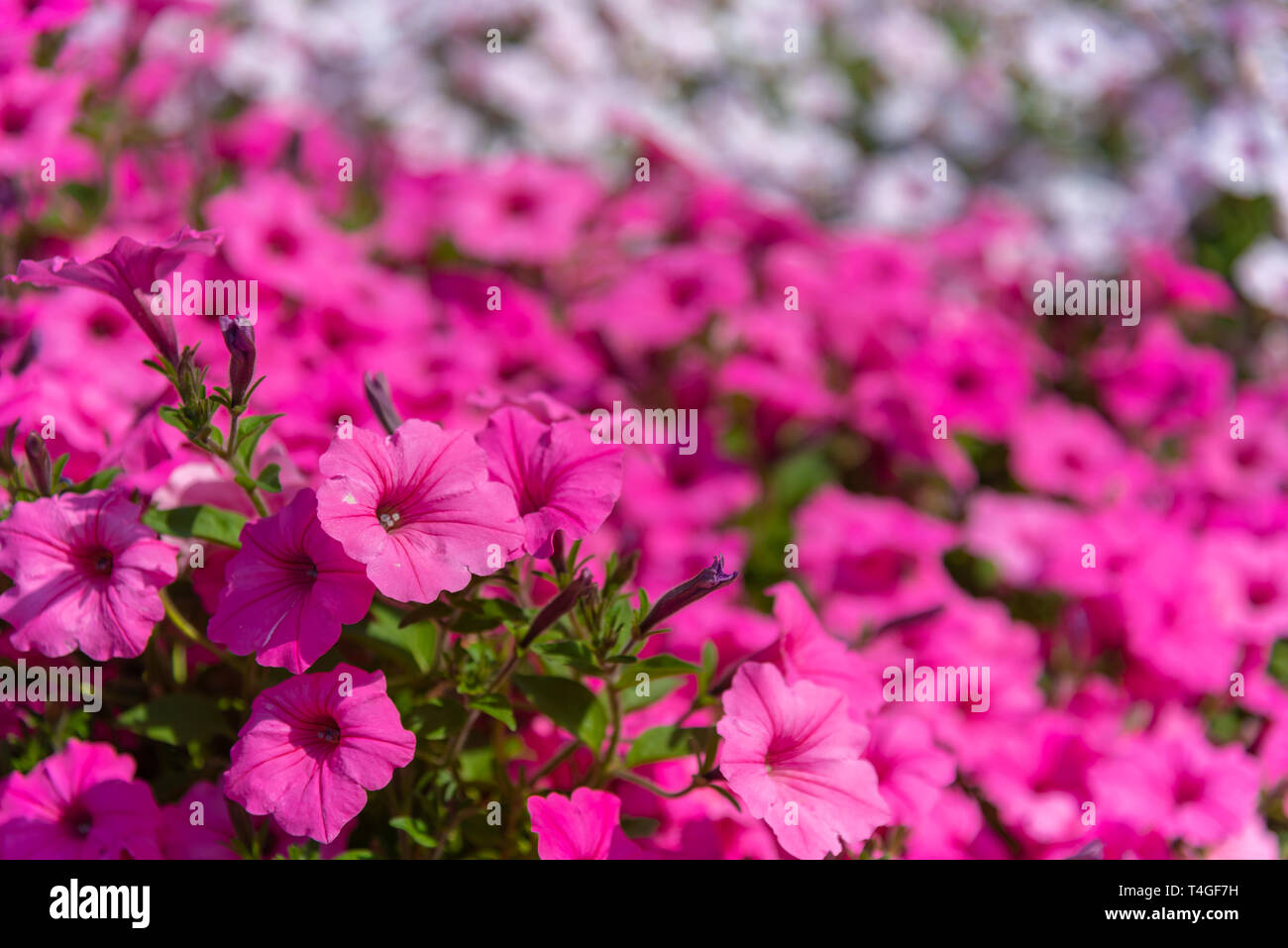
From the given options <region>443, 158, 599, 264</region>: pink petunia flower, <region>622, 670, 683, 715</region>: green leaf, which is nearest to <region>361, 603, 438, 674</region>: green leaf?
<region>622, 670, 683, 715</region>: green leaf

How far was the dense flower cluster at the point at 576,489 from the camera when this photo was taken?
1004 millimetres

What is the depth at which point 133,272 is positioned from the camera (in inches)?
42.5

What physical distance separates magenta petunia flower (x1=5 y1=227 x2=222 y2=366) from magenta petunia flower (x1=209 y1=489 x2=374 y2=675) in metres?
0.22

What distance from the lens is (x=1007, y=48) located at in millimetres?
4070

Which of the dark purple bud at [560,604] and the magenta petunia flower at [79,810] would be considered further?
the magenta petunia flower at [79,810]

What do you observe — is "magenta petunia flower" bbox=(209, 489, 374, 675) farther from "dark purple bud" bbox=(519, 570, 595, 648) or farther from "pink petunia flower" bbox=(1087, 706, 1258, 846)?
"pink petunia flower" bbox=(1087, 706, 1258, 846)

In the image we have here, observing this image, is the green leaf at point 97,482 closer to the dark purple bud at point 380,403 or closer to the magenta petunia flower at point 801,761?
the dark purple bud at point 380,403

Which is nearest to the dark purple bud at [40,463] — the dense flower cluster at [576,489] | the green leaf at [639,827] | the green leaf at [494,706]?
the dense flower cluster at [576,489]

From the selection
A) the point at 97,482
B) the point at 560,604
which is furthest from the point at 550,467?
the point at 97,482

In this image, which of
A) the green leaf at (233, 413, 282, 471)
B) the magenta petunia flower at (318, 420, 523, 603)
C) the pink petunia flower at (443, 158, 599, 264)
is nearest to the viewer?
the magenta petunia flower at (318, 420, 523, 603)

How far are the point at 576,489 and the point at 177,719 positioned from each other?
0.52 metres

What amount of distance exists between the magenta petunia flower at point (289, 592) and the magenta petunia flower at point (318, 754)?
0.15 ft

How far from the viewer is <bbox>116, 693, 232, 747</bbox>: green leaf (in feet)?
3.73
